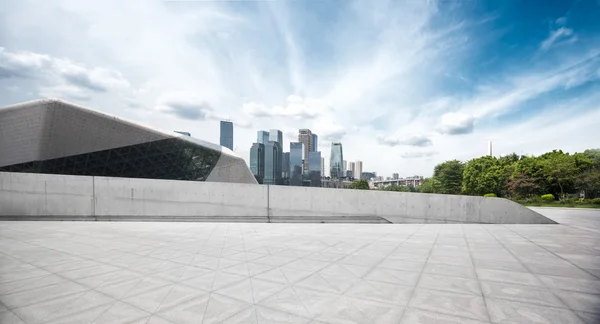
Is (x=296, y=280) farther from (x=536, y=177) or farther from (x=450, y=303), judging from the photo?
(x=536, y=177)

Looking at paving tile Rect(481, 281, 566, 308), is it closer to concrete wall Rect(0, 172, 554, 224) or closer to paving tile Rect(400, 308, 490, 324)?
paving tile Rect(400, 308, 490, 324)

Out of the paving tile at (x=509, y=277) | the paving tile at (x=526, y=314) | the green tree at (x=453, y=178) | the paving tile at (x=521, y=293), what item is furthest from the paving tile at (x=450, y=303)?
the green tree at (x=453, y=178)

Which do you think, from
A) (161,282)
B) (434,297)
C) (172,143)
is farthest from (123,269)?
(172,143)

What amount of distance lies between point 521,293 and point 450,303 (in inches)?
56.1

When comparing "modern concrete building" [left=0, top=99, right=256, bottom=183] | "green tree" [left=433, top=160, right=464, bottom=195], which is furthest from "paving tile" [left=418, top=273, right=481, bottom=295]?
"green tree" [left=433, top=160, right=464, bottom=195]

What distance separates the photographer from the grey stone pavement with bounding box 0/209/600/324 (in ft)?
11.6

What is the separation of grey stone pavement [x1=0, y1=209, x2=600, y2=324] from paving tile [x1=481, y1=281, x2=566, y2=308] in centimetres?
2

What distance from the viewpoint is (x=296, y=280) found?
4785 mm

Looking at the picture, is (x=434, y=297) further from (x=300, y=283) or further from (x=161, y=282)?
(x=161, y=282)

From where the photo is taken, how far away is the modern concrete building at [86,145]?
23.9 m

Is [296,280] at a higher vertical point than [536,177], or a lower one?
lower

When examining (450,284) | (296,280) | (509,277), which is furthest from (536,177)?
(296,280)

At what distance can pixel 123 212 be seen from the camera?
42.5ft

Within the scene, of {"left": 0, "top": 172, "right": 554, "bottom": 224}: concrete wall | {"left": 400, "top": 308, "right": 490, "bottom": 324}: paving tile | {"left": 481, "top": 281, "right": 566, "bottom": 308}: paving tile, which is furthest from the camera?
{"left": 0, "top": 172, "right": 554, "bottom": 224}: concrete wall
